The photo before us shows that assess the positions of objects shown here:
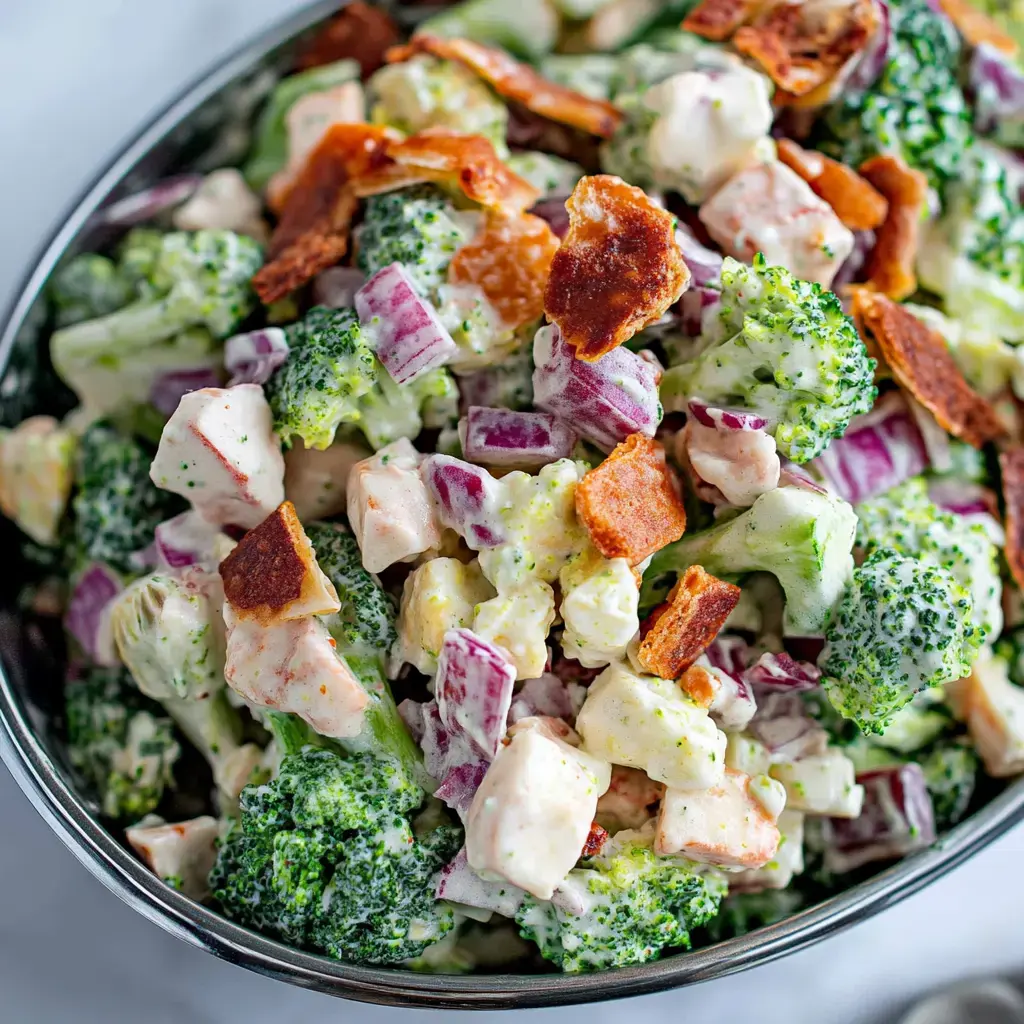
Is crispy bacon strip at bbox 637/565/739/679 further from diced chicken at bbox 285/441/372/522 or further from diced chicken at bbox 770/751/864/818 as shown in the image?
diced chicken at bbox 285/441/372/522

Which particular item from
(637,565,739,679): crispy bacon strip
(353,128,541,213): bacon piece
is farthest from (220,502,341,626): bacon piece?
(353,128,541,213): bacon piece

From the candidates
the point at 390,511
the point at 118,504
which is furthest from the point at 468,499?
the point at 118,504

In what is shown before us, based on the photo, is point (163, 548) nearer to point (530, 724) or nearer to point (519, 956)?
point (530, 724)

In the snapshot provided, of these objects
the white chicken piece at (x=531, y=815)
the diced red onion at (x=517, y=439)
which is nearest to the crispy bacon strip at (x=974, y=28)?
the diced red onion at (x=517, y=439)

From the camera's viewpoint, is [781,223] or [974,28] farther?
[974,28]

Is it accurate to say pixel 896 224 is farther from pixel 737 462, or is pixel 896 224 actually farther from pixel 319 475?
pixel 319 475

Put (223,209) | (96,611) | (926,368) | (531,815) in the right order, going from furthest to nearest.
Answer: (223,209)
(96,611)
(926,368)
(531,815)
